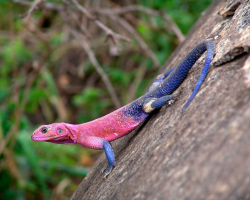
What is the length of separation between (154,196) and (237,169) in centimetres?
58

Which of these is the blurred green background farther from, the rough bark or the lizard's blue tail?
the rough bark

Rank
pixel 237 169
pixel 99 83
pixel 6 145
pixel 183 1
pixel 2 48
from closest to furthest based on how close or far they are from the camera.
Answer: pixel 237 169 < pixel 6 145 < pixel 183 1 < pixel 2 48 < pixel 99 83

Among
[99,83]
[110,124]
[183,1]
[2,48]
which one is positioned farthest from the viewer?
[99,83]

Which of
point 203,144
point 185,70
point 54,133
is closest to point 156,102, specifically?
point 185,70

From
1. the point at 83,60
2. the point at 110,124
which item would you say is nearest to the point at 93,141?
the point at 110,124

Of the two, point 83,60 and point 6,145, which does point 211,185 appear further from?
point 83,60

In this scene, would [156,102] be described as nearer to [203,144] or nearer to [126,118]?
[126,118]

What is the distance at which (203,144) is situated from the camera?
6.34 ft

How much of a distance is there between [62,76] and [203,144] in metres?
7.93

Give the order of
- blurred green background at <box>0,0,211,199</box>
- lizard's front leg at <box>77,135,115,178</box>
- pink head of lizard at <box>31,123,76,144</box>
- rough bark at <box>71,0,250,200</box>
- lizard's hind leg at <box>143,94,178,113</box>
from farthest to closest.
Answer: blurred green background at <box>0,0,211,199</box>, pink head of lizard at <box>31,123,76,144</box>, lizard's front leg at <box>77,135,115,178</box>, lizard's hind leg at <box>143,94,178,113</box>, rough bark at <box>71,0,250,200</box>

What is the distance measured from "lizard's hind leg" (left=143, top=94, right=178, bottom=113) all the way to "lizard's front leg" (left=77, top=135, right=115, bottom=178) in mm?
614

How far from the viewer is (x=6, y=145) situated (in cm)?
536

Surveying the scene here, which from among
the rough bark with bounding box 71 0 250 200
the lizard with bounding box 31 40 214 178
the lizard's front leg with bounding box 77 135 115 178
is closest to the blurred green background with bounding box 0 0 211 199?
the lizard with bounding box 31 40 214 178

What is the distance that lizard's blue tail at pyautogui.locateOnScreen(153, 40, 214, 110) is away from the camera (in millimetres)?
2582
